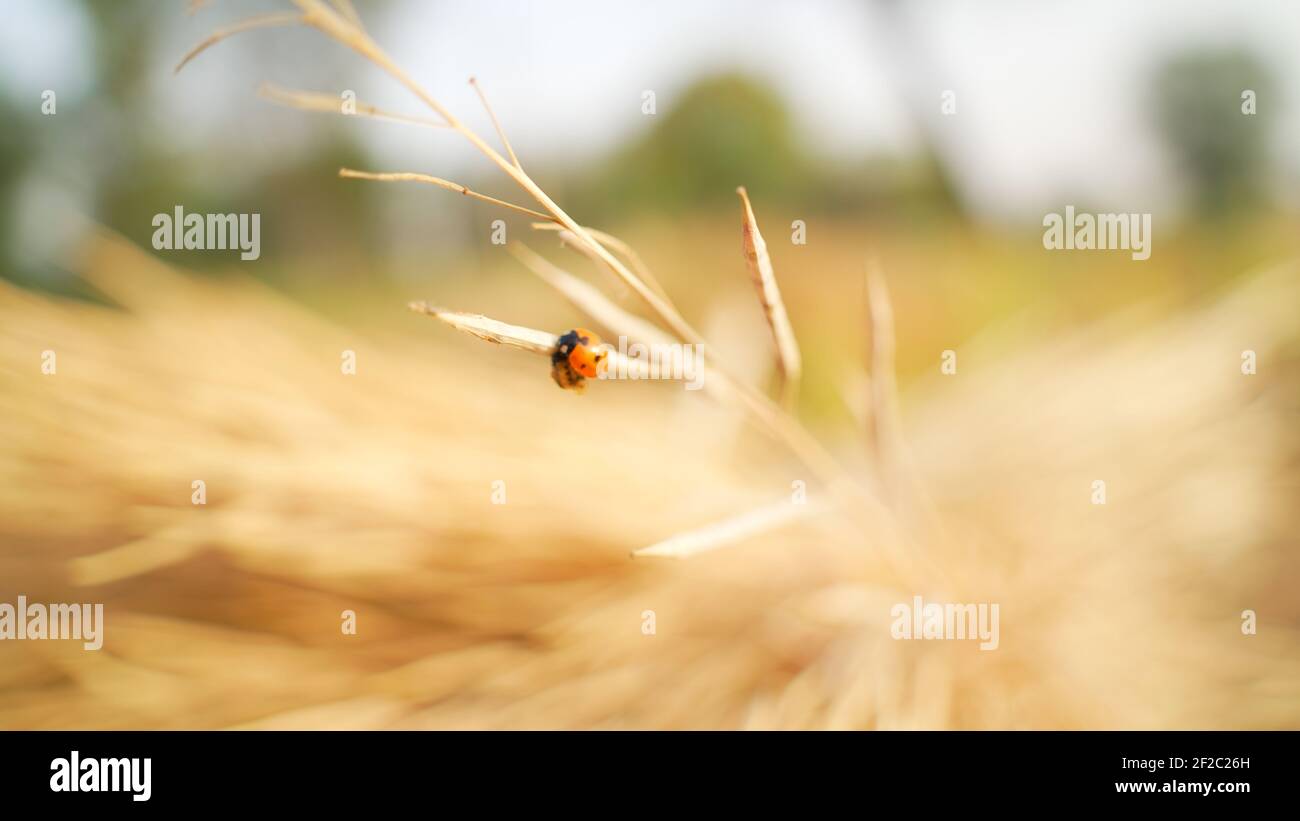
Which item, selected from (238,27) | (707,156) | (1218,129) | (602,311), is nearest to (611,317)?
(602,311)

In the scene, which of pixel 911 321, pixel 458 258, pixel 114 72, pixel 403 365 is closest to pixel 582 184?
pixel 458 258

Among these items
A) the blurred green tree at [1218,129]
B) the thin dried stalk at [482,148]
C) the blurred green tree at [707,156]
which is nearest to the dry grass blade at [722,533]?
the thin dried stalk at [482,148]

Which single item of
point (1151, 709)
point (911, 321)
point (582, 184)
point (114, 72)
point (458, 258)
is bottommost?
point (1151, 709)

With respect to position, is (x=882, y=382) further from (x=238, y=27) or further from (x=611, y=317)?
(x=238, y=27)

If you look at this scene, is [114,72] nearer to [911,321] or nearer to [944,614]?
[911,321]

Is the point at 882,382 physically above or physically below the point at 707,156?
below

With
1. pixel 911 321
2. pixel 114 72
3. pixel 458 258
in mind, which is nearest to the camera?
pixel 911 321
